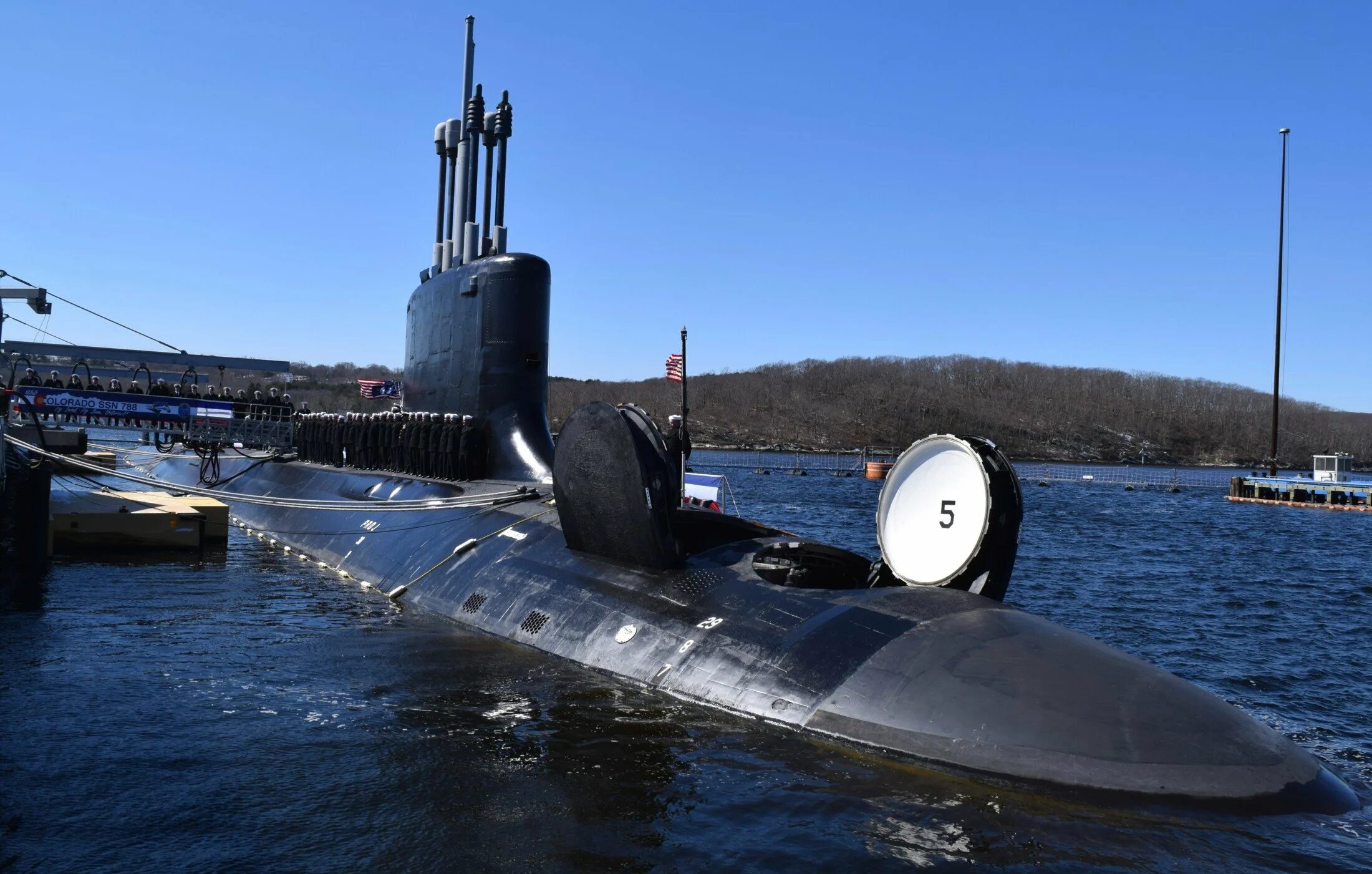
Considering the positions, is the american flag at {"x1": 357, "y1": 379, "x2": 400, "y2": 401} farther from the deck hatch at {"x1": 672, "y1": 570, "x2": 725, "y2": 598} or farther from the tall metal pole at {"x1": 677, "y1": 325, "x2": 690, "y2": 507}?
the deck hatch at {"x1": 672, "y1": 570, "x2": 725, "y2": 598}

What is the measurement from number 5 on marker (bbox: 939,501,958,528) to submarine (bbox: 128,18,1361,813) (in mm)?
18

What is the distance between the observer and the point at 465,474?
684 inches

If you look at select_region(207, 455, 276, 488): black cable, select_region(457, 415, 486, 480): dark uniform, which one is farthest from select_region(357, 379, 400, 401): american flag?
select_region(457, 415, 486, 480): dark uniform

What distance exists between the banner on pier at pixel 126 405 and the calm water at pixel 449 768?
41.7 feet

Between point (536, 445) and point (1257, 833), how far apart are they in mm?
12608

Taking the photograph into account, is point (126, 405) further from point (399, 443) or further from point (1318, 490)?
point (1318, 490)

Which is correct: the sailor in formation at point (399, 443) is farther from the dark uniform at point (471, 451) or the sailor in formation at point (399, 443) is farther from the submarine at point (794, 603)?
the submarine at point (794, 603)

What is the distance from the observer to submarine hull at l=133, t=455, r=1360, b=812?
276 inches

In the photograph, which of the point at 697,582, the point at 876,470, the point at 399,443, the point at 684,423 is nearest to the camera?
the point at 697,582

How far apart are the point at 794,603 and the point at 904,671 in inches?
66.4

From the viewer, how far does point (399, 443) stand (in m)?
19.6

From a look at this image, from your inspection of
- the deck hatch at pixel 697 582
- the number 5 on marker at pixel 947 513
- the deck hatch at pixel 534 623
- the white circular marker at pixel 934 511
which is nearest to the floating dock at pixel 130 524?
the deck hatch at pixel 534 623

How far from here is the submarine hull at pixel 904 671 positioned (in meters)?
7.02

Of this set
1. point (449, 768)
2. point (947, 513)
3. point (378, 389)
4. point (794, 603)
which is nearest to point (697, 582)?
point (794, 603)
